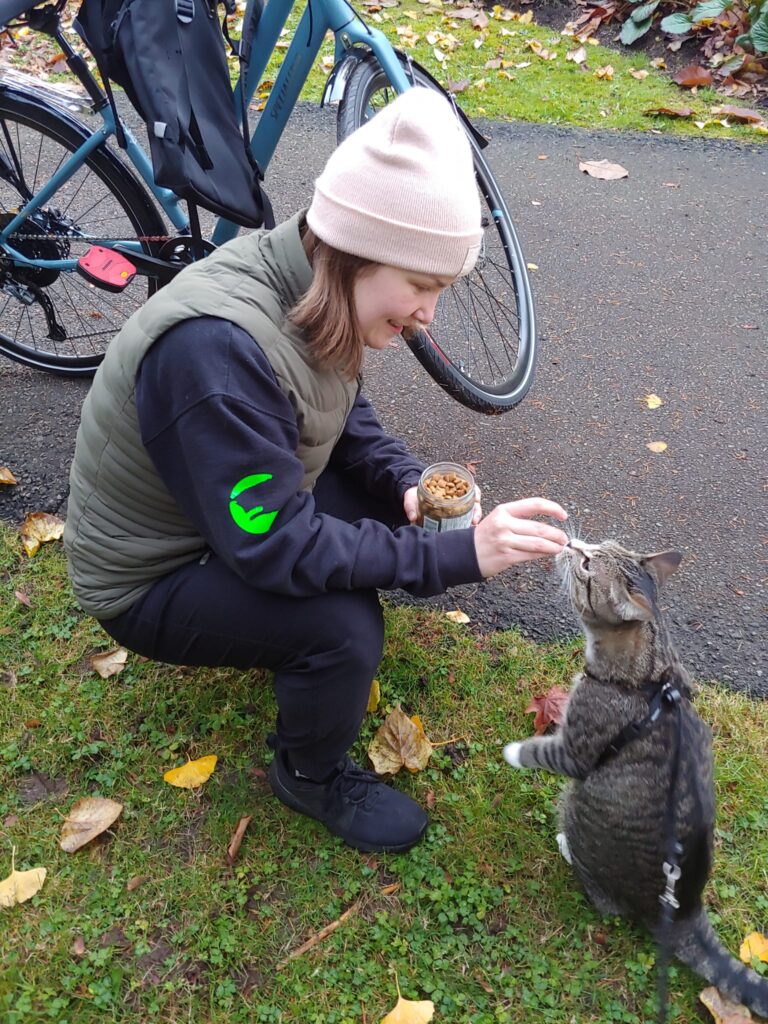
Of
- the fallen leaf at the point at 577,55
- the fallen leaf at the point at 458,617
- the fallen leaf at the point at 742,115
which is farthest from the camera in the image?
the fallen leaf at the point at 577,55

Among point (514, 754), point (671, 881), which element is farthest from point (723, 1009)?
point (514, 754)

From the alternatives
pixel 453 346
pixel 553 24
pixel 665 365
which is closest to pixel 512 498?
pixel 453 346

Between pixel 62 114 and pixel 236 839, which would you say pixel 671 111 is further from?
pixel 236 839

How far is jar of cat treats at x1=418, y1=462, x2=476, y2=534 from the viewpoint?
1.80 meters

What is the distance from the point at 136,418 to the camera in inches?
63.5

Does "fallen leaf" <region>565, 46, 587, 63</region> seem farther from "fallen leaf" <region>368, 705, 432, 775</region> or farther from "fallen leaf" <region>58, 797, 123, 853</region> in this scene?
"fallen leaf" <region>58, 797, 123, 853</region>

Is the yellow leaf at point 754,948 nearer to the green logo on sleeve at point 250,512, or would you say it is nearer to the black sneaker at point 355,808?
the black sneaker at point 355,808

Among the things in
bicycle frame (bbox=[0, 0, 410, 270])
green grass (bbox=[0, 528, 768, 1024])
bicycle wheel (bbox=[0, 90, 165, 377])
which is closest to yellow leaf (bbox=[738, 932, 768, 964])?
green grass (bbox=[0, 528, 768, 1024])

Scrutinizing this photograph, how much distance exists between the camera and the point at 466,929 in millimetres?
1852

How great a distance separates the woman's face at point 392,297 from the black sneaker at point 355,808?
1.09 meters

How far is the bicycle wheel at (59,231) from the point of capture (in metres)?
2.80

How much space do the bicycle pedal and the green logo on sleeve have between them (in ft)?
5.16

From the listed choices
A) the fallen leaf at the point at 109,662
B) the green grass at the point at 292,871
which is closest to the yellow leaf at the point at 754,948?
the green grass at the point at 292,871

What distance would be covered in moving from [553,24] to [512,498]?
585 cm
